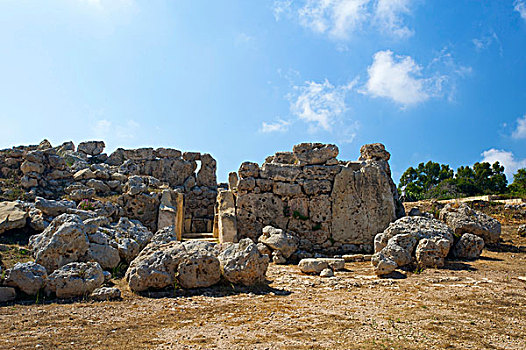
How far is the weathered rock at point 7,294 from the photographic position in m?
5.22

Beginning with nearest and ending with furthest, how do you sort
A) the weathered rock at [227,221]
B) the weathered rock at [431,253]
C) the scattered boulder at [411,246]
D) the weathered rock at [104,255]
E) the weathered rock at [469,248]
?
the weathered rock at [104,255] → the scattered boulder at [411,246] → the weathered rock at [431,253] → the weathered rock at [469,248] → the weathered rock at [227,221]

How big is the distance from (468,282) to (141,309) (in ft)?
19.9

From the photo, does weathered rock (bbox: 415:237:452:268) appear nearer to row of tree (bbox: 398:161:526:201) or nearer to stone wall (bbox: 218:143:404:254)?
stone wall (bbox: 218:143:404:254)

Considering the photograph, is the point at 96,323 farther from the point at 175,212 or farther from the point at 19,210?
the point at 175,212

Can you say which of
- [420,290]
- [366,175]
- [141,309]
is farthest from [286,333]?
[366,175]

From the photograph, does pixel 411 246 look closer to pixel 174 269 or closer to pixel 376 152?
pixel 376 152

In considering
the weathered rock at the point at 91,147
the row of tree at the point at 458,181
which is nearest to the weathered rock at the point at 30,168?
the weathered rock at the point at 91,147

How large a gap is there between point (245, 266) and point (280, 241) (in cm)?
363

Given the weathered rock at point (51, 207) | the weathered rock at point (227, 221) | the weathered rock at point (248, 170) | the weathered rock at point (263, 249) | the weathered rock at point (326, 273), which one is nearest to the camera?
the weathered rock at point (326, 273)

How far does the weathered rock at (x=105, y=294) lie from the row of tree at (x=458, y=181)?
25928 millimetres

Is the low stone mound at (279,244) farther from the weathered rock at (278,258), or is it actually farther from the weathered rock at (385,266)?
the weathered rock at (385,266)

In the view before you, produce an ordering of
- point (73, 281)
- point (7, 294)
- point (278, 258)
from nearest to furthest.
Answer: point (7, 294)
point (73, 281)
point (278, 258)

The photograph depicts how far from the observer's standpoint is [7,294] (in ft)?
17.3

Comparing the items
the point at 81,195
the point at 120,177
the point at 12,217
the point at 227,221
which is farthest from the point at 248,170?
the point at 12,217
